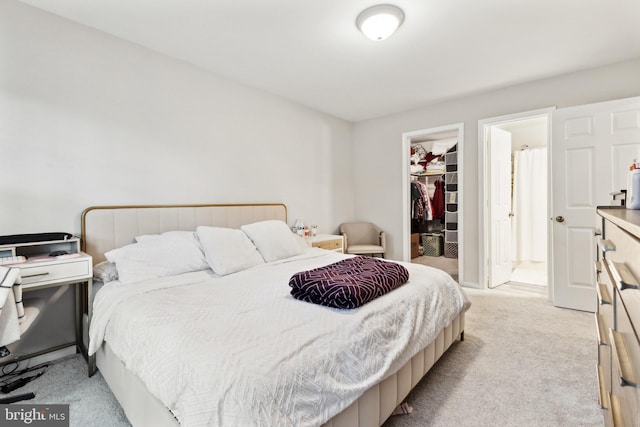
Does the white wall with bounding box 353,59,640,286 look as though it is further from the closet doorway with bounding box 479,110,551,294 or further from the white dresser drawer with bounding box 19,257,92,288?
the white dresser drawer with bounding box 19,257,92,288

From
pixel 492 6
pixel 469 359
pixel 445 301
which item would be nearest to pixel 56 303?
pixel 445 301

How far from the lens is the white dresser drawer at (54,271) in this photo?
179cm

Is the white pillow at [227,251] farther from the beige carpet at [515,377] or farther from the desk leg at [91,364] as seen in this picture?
the beige carpet at [515,377]

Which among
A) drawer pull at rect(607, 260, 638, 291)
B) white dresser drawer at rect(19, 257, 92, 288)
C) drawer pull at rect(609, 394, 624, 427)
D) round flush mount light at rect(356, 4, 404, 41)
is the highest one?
round flush mount light at rect(356, 4, 404, 41)

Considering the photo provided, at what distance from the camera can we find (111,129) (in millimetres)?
2445

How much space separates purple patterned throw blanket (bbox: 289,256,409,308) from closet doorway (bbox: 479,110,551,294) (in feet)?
8.71

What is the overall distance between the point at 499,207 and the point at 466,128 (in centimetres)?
113

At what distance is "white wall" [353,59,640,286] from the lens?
9.93 feet

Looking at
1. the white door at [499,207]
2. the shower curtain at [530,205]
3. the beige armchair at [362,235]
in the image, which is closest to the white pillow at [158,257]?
the beige armchair at [362,235]

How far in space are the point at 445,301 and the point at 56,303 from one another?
2.82 meters

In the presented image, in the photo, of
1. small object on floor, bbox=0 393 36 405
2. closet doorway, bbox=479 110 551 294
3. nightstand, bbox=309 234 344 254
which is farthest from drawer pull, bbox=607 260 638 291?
closet doorway, bbox=479 110 551 294

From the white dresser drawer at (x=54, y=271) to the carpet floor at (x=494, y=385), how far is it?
66cm

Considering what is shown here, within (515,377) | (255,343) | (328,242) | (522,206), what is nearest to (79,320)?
(255,343)

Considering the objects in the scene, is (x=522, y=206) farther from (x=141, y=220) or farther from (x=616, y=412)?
(x=141, y=220)
